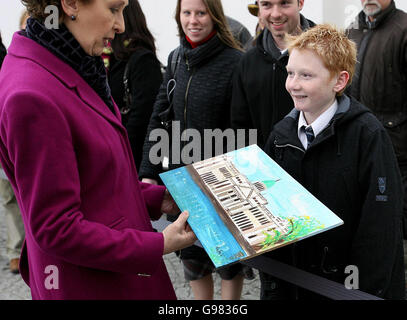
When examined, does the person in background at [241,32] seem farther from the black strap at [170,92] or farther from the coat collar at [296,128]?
the coat collar at [296,128]

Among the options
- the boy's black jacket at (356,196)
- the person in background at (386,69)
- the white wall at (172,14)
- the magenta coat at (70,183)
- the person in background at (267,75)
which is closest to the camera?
the magenta coat at (70,183)

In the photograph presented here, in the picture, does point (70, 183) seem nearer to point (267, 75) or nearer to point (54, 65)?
point (54, 65)

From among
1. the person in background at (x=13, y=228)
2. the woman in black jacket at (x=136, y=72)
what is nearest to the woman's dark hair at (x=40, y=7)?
the woman in black jacket at (x=136, y=72)

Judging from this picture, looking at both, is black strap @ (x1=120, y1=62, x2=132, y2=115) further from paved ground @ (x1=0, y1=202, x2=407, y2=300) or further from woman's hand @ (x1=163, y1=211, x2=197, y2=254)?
woman's hand @ (x1=163, y1=211, x2=197, y2=254)

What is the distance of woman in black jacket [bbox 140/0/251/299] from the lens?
286cm

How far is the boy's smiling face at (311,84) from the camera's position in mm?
1949

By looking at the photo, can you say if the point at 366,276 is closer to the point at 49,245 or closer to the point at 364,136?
the point at 364,136

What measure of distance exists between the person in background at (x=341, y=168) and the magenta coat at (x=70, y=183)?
2.33 feet

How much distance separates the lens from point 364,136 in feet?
6.11

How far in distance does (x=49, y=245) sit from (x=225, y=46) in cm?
190

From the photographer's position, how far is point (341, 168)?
1893mm

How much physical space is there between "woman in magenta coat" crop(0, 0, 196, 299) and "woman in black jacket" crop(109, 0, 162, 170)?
1659 mm

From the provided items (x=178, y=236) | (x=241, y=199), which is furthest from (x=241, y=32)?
(x=178, y=236)
